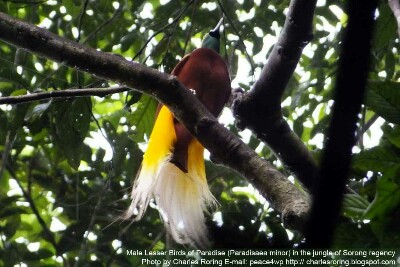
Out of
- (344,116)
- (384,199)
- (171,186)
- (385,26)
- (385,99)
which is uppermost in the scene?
(385,26)

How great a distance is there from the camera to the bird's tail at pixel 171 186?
5.98ft

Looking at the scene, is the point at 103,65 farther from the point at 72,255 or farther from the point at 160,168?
the point at 72,255

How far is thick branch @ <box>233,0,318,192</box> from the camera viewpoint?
161 cm

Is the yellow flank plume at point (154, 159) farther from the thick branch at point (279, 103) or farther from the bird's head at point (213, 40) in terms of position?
the bird's head at point (213, 40)

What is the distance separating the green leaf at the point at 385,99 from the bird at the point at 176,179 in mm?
711

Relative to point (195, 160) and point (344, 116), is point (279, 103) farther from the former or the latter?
point (344, 116)

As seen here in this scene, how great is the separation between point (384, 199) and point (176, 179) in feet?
3.75

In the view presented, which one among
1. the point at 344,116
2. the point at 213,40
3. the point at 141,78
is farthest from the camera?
the point at 213,40

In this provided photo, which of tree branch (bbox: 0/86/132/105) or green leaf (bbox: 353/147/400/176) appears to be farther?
tree branch (bbox: 0/86/132/105)

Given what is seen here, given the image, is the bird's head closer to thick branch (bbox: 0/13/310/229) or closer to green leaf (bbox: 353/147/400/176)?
thick branch (bbox: 0/13/310/229)

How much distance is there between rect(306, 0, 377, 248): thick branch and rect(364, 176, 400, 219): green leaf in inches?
26.6

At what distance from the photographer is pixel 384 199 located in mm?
982

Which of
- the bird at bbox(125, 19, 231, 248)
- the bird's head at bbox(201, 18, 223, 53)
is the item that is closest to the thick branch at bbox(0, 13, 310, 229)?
the bird at bbox(125, 19, 231, 248)

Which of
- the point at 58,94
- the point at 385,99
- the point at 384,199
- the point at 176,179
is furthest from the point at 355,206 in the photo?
the point at 176,179
